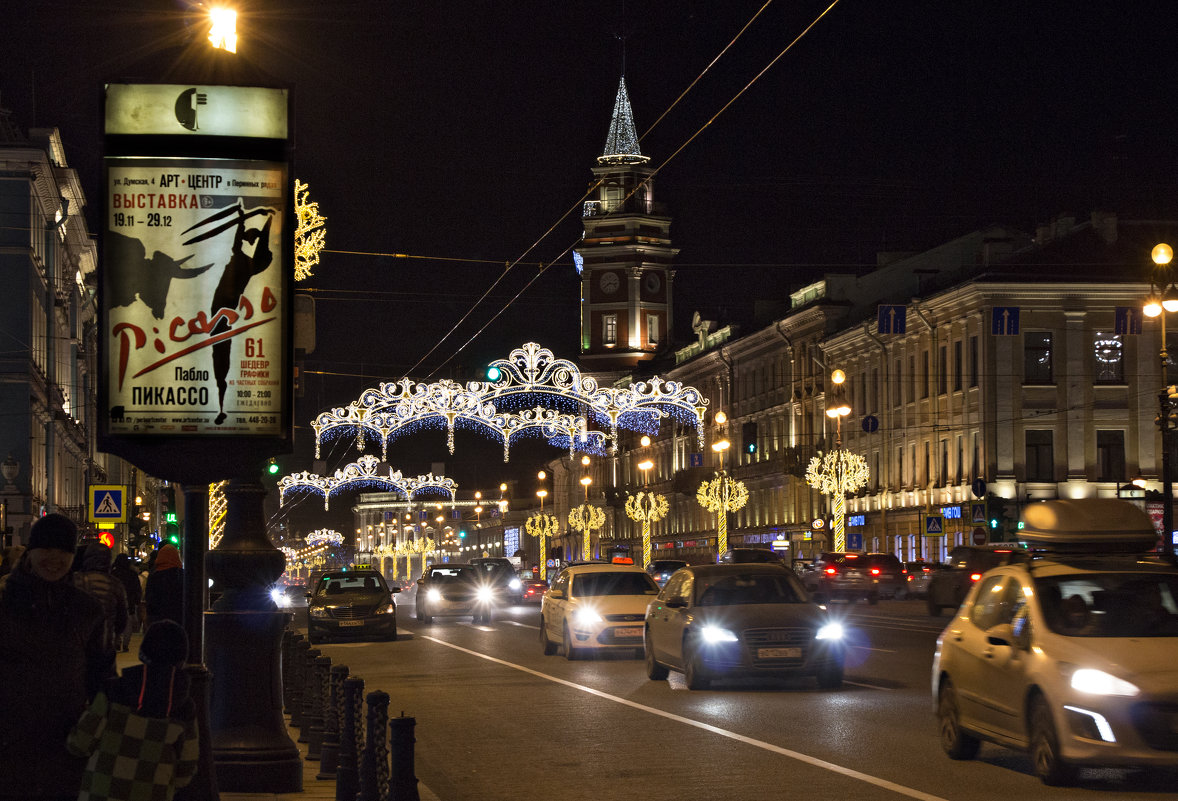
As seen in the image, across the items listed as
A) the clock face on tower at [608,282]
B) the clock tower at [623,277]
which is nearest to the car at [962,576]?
the clock tower at [623,277]

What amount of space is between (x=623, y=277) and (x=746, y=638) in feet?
324

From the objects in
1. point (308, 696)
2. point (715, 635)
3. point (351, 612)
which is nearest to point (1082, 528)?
point (715, 635)

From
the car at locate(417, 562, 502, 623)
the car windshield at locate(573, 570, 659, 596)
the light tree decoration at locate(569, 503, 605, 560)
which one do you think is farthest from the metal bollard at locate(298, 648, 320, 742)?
the light tree decoration at locate(569, 503, 605, 560)

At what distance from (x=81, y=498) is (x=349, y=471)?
15.7 meters

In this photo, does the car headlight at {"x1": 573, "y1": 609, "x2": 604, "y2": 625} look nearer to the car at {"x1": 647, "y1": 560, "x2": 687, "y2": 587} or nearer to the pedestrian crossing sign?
the pedestrian crossing sign

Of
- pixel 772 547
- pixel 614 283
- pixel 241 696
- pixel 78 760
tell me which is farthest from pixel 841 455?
pixel 78 760

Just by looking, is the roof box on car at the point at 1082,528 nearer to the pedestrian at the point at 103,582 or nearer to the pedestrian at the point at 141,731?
the pedestrian at the point at 103,582

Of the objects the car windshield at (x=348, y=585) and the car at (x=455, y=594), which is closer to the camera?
the car windshield at (x=348, y=585)

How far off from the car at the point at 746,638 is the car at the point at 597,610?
4.42 meters

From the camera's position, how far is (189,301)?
990 centimetres

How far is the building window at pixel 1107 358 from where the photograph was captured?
63.2 meters

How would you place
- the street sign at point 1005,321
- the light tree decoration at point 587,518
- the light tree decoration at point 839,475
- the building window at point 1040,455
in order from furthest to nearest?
the light tree decoration at point 587,518 < the light tree decoration at point 839,475 < the building window at point 1040,455 < the street sign at point 1005,321

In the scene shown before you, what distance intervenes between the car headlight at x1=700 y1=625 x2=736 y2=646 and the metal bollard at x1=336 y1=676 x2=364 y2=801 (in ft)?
30.4

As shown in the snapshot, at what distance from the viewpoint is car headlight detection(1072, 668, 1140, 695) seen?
11.0 metres
